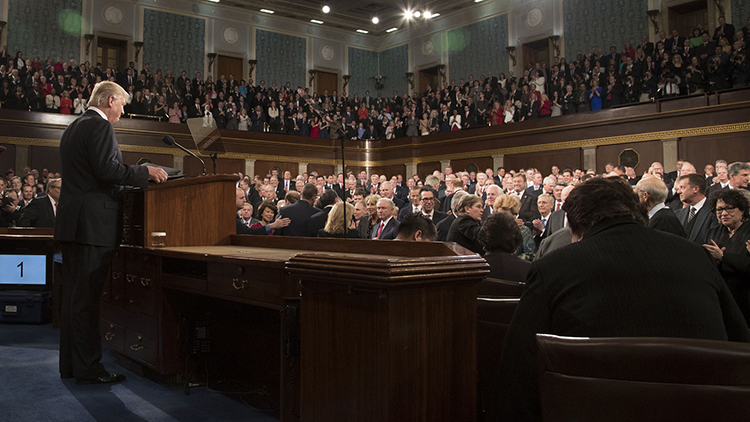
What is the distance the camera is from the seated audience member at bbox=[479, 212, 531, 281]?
2.63 m

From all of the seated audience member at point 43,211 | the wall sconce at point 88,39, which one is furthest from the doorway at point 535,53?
the seated audience member at point 43,211

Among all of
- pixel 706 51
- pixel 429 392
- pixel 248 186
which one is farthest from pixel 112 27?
pixel 429 392

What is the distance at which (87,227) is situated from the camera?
3.20 meters

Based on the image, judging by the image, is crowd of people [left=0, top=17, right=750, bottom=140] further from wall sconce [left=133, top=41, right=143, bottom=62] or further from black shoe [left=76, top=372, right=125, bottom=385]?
black shoe [left=76, top=372, right=125, bottom=385]

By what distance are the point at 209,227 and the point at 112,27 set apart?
1551cm

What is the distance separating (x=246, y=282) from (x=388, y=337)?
4.30 feet

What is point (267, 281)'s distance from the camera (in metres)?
2.36

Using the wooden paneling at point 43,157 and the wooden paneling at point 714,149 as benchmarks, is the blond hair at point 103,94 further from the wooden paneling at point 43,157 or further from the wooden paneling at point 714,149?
the wooden paneling at point 43,157

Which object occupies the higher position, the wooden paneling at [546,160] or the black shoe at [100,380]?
the wooden paneling at [546,160]

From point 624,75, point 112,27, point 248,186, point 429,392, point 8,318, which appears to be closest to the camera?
point 429,392

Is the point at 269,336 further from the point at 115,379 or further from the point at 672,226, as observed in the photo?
the point at 672,226

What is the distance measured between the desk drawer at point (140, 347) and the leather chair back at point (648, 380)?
2685mm

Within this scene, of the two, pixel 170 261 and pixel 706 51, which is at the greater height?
pixel 706 51

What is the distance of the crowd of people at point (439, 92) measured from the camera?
11.2 metres
